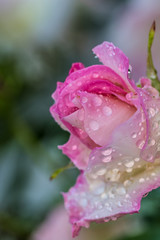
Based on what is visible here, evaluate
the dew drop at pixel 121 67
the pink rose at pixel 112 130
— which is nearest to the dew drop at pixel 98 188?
the pink rose at pixel 112 130

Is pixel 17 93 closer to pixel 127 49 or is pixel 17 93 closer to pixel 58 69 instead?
pixel 58 69

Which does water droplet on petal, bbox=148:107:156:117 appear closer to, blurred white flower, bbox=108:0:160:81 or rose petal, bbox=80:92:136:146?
rose petal, bbox=80:92:136:146

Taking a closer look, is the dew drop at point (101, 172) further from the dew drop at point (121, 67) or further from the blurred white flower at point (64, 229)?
the blurred white flower at point (64, 229)

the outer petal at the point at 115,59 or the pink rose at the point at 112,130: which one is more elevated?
the outer petal at the point at 115,59

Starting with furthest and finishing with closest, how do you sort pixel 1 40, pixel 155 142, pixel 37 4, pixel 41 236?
pixel 37 4 → pixel 1 40 → pixel 41 236 → pixel 155 142

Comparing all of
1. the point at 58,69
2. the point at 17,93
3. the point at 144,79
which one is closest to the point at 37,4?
the point at 58,69

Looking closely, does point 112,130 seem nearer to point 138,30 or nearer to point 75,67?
point 75,67
